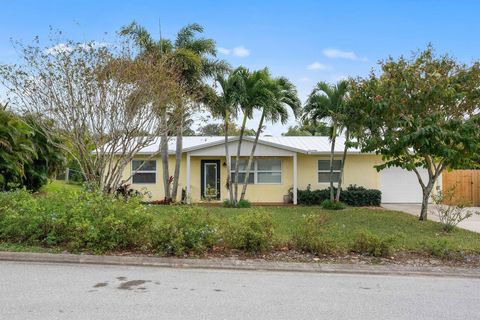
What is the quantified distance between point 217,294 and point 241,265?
158cm

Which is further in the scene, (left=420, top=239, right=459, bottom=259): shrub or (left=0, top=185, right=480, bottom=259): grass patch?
(left=420, top=239, right=459, bottom=259): shrub

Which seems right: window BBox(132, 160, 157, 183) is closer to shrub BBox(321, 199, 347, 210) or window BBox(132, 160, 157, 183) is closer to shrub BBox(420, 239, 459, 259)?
shrub BBox(321, 199, 347, 210)

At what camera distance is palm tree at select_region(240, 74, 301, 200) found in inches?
637

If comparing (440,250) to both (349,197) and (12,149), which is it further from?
(12,149)

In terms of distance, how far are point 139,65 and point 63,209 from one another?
487cm

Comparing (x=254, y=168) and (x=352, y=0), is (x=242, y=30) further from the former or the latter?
(x=254, y=168)

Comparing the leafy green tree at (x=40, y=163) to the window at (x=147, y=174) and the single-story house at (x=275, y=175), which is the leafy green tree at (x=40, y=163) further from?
the window at (x=147, y=174)

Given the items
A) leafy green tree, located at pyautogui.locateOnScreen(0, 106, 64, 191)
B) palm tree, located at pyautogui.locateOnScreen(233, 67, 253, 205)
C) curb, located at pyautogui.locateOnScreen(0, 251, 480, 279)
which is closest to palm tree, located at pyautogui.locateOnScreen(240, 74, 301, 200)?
palm tree, located at pyautogui.locateOnScreen(233, 67, 253, 205)

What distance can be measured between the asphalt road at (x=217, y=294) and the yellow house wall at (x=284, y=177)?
13.3 meters

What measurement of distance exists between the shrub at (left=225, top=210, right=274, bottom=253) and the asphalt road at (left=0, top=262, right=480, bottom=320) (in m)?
0.83

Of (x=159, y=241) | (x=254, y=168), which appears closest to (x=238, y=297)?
(x=159, y=241)

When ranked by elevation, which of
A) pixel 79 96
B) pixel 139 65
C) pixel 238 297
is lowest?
pixel 238 297

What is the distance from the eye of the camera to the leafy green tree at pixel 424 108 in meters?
10.8

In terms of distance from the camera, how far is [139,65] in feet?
36.0
